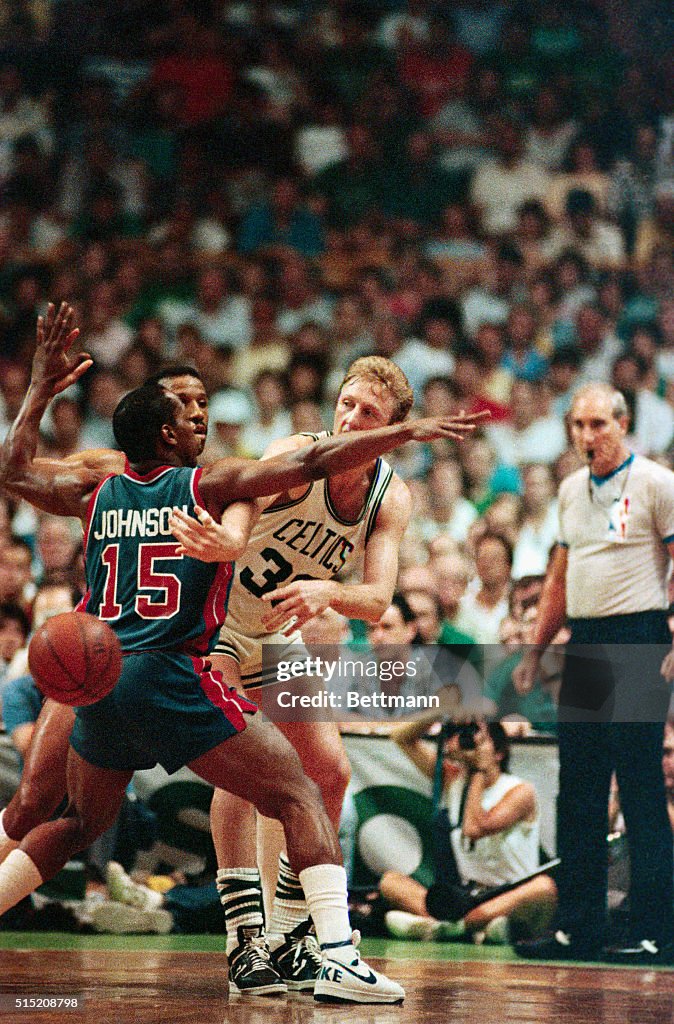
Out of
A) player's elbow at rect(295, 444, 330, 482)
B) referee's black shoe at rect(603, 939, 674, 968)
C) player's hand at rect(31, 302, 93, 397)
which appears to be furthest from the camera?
referee's black shoe at rect(603, 939, 674, 968)

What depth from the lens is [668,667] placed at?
5480mm

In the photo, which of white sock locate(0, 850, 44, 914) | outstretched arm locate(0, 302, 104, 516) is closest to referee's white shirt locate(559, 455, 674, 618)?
outstretched arm locate(0, 302, 104, 516)

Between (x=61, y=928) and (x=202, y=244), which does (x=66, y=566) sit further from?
(x=202, y=244)

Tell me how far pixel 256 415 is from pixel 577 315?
2177 mm

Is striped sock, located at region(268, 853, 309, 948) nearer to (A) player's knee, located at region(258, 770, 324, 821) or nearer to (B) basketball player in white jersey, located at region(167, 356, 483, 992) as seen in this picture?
(B) basketball player in white jersey, located at region(167, 356, 483, 992)

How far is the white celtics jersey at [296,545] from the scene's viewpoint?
451cm

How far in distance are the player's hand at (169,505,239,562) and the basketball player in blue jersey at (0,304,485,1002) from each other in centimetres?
12

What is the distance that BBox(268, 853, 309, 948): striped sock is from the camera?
14.9 ft

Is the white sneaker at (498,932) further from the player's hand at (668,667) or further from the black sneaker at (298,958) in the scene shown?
the black sneaker at (298,958)

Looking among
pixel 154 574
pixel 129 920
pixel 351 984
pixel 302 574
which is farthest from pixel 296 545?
pixel 129 920

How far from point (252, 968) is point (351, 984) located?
0.59m

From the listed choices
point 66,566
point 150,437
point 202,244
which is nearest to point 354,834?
point 66,566

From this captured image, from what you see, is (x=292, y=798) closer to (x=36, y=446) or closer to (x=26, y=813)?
(x=26, y=813)

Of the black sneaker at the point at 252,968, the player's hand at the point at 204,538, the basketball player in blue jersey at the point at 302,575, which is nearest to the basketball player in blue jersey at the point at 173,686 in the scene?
the player's hand at the point at 204,538
